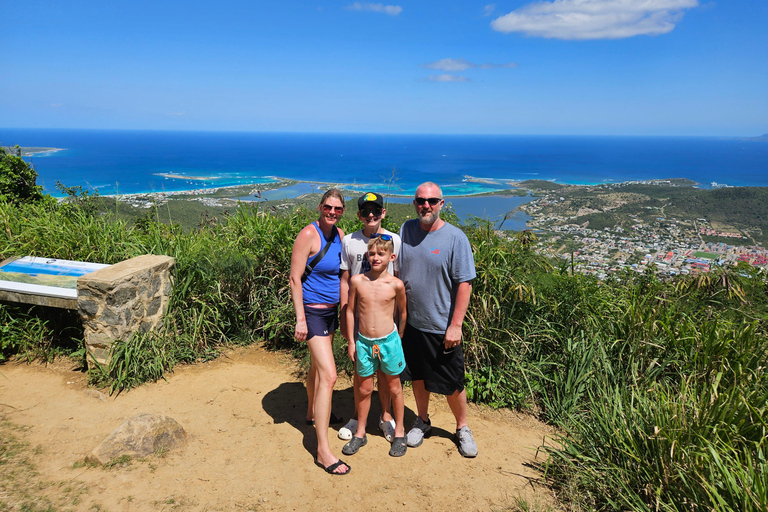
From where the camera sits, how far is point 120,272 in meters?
4.00

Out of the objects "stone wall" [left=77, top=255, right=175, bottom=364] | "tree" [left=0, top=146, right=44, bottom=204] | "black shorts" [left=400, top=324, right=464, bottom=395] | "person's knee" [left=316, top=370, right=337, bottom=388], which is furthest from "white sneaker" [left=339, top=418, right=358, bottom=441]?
"tree" [left=0, top=146, right=44, bottom=204]

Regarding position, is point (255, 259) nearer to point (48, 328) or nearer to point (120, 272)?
point (120, 272)

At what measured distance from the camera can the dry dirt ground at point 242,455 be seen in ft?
8.70

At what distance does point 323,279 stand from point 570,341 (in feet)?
7.98

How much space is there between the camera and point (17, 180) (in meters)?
7.11

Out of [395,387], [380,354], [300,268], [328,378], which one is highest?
[300,268]

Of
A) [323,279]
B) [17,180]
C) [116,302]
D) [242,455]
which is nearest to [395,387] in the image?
[323,279]

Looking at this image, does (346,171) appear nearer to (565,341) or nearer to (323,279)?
(565,341)

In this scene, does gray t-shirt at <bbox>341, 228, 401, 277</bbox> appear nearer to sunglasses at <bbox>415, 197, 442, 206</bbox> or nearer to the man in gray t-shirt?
the man in gray t-shirt

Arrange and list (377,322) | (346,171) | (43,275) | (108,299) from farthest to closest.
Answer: (346,171) < (43,275) < (108,299) < (377,322)

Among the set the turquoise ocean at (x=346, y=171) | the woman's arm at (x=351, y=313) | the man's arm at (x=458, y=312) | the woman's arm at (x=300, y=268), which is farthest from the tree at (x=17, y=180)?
the man's arm at (x=458, y=312)

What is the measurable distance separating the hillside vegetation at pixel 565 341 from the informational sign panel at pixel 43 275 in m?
0.42

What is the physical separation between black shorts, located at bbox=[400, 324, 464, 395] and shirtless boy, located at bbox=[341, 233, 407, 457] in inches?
5.5

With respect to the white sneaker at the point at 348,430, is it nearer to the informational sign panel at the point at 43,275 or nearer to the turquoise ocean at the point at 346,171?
the turquoise ocean at the point at 346,171
